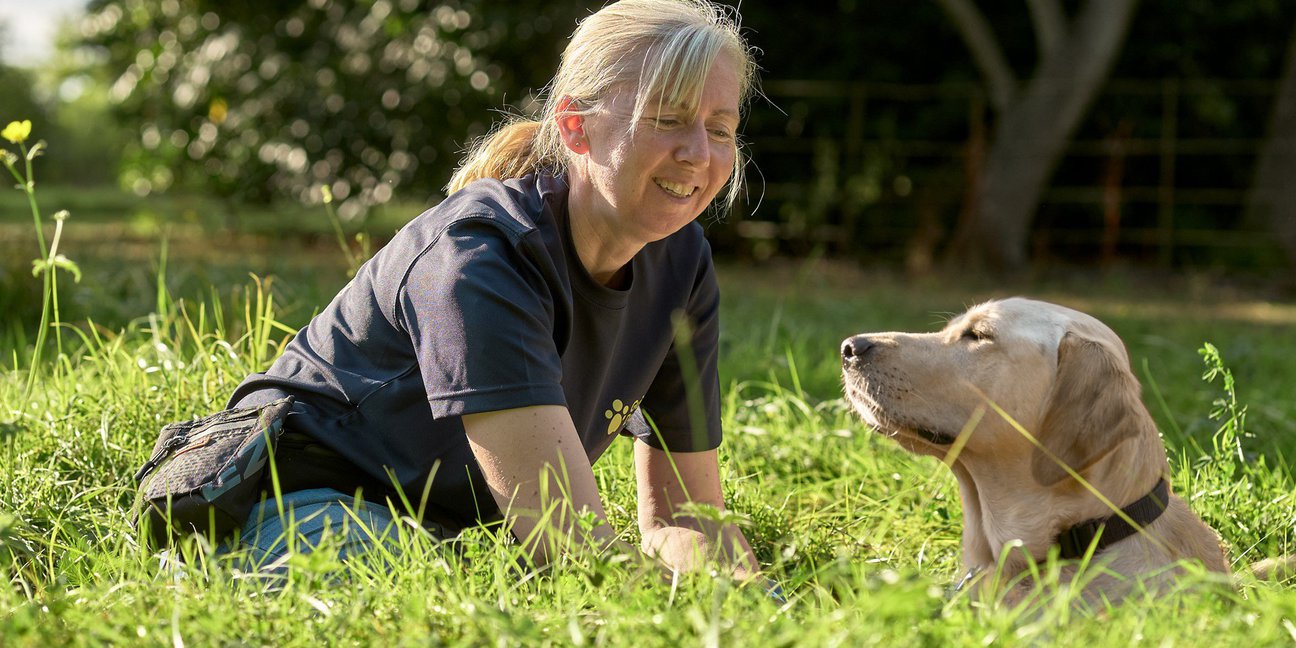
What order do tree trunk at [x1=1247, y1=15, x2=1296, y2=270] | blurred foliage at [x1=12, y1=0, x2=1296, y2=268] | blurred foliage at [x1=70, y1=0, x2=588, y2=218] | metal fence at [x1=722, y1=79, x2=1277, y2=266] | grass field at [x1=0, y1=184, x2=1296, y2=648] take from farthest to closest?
1. metal fence at [x1=722, y1=79, x2=1277, y2=266]
2. blurred foliage at [x1=12, y1=0, x2=1296, y2=268]
3. blurred foliage at [x1=70, y1=0, x2=588, y2=218]
4. tree trunk at [x1=1247, y1=15, x2=1296, y2=270]
5. grass field at [x1=0, y1=184, x2=1296, y2=648]

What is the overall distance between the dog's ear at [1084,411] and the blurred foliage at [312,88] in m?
8.65

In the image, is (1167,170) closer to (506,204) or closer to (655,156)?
(655,156)

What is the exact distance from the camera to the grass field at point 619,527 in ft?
6.67

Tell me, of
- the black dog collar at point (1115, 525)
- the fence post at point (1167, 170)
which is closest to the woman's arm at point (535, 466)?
the black dog collar at point (1115, 525)

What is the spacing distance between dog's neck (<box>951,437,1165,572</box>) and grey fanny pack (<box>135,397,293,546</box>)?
62.3 inches

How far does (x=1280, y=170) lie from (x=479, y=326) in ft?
34.4

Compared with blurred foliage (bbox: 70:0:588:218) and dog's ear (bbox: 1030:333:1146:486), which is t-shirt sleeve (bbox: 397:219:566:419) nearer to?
dog's ear (bbox: 1030:333:1146:486)

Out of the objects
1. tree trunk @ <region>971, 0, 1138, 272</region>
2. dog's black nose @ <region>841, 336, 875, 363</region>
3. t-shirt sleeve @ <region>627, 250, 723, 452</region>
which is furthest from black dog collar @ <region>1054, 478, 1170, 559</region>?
tree trunk @ <region>971, 0, 1138, 272</region>

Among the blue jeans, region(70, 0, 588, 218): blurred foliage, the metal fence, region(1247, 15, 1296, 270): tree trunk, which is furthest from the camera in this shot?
the metal fence

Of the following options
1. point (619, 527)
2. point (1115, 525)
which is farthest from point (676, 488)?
point (1115, 525)

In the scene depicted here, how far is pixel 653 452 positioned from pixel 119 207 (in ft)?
64.2

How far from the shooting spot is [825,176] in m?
11.7

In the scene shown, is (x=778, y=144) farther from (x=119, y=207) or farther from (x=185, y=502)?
(x=119, y=207)

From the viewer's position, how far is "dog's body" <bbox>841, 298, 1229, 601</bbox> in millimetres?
2676
